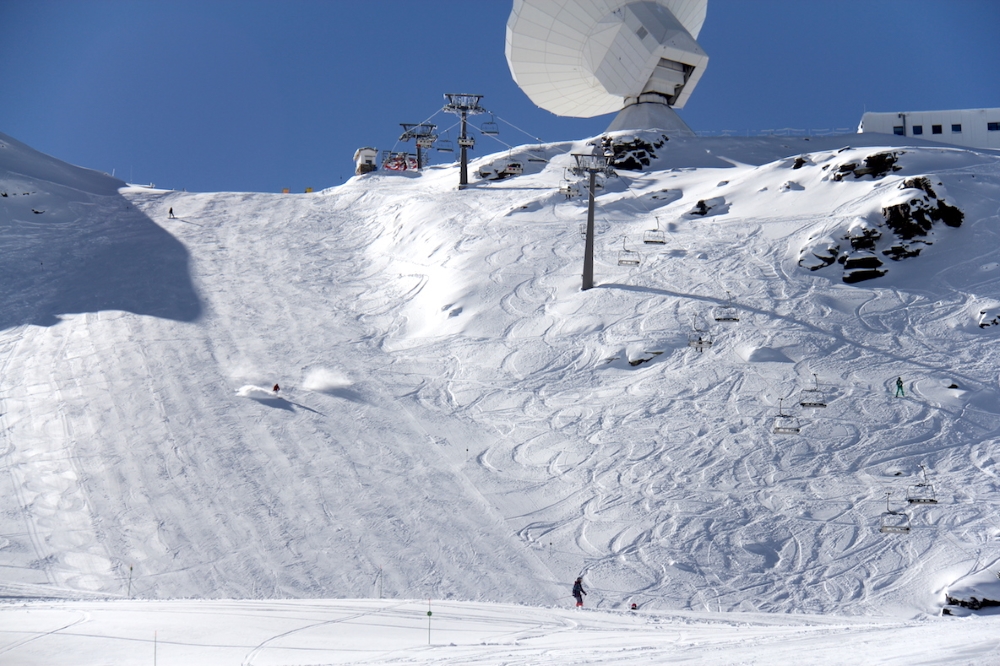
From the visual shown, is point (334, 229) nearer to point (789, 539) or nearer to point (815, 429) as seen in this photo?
point (815, 429)

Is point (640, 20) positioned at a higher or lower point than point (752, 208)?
higher

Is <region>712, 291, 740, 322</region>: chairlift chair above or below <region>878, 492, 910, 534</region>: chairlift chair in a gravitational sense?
above

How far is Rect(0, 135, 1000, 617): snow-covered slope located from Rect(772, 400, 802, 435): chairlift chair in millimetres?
321

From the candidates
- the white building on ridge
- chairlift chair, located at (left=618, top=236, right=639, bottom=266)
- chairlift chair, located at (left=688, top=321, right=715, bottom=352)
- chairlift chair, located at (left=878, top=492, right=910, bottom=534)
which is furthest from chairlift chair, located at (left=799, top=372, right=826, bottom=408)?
the white building on ridge

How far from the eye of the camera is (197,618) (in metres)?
16.3

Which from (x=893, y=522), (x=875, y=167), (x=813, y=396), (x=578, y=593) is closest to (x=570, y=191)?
(x=875, y=167)

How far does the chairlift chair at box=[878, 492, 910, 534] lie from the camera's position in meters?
21.5

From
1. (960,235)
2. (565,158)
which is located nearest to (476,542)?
(960,235)

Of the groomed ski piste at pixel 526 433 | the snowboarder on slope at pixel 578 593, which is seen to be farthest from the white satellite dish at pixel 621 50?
the snowboarder on slope at pixel 578 593

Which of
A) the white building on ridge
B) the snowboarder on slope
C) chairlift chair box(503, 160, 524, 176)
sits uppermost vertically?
the white building on ridge

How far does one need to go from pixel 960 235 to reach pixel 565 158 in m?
27.5

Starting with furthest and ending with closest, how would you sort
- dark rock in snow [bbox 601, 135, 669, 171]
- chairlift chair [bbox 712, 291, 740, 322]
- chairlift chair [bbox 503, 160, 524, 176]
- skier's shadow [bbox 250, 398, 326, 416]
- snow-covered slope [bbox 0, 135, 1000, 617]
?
chairlift chair [bbox 503, 160, 524, 176] < dark rock in snow [bbox 601, 135, 669, 171] < chairlift chair [bbox 712, 291, 740, 322] < skier's shadow [bbox 250, 398, 326, 416] < snow-covered slope [bbox 0, 135, 1000, 617]

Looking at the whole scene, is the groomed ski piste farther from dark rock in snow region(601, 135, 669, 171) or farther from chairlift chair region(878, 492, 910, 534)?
dark rock in snow region(601, 135, 669, 171)

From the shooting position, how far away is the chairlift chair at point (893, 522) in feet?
70.6
